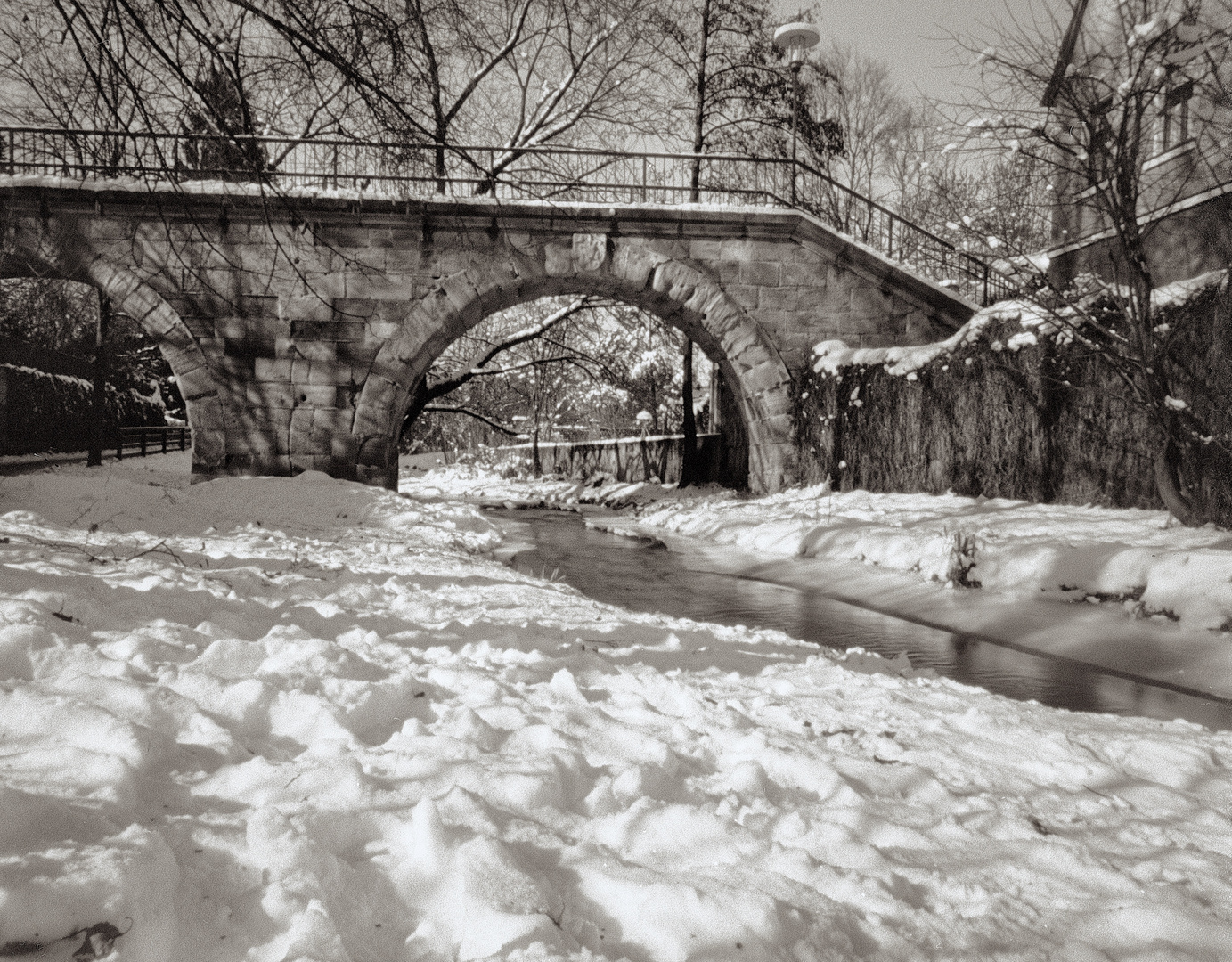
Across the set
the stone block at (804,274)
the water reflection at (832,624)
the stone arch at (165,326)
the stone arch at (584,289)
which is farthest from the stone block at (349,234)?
the stone block at (804,274)

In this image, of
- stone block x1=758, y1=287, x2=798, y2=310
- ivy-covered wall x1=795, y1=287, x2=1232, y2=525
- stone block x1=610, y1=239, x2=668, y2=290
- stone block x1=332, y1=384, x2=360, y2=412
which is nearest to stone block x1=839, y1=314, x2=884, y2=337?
stone block x1=758, y1=287, x2=798, y2=310

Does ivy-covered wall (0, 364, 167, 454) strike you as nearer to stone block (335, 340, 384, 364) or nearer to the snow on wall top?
stone block (335, 340, 384, 364)

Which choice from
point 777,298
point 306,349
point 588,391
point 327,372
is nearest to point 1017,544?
point 777,298

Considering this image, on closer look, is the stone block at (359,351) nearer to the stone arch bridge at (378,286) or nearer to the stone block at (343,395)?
the stone arch bridge at (378,286)

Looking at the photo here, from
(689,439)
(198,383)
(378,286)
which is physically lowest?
(689,439)

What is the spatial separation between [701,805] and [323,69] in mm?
4983

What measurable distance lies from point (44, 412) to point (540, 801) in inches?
1043

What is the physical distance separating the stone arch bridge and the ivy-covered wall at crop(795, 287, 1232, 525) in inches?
39.6

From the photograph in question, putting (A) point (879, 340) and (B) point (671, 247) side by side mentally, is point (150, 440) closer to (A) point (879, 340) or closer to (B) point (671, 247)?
(B) point (671, 247)

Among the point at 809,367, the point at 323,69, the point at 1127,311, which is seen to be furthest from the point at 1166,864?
the point at 809,367

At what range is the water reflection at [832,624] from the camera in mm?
4062

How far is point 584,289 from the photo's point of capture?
13.0 m

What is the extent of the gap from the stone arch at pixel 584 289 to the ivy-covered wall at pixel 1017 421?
1.77 feet

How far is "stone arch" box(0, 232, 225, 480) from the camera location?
11320mm
